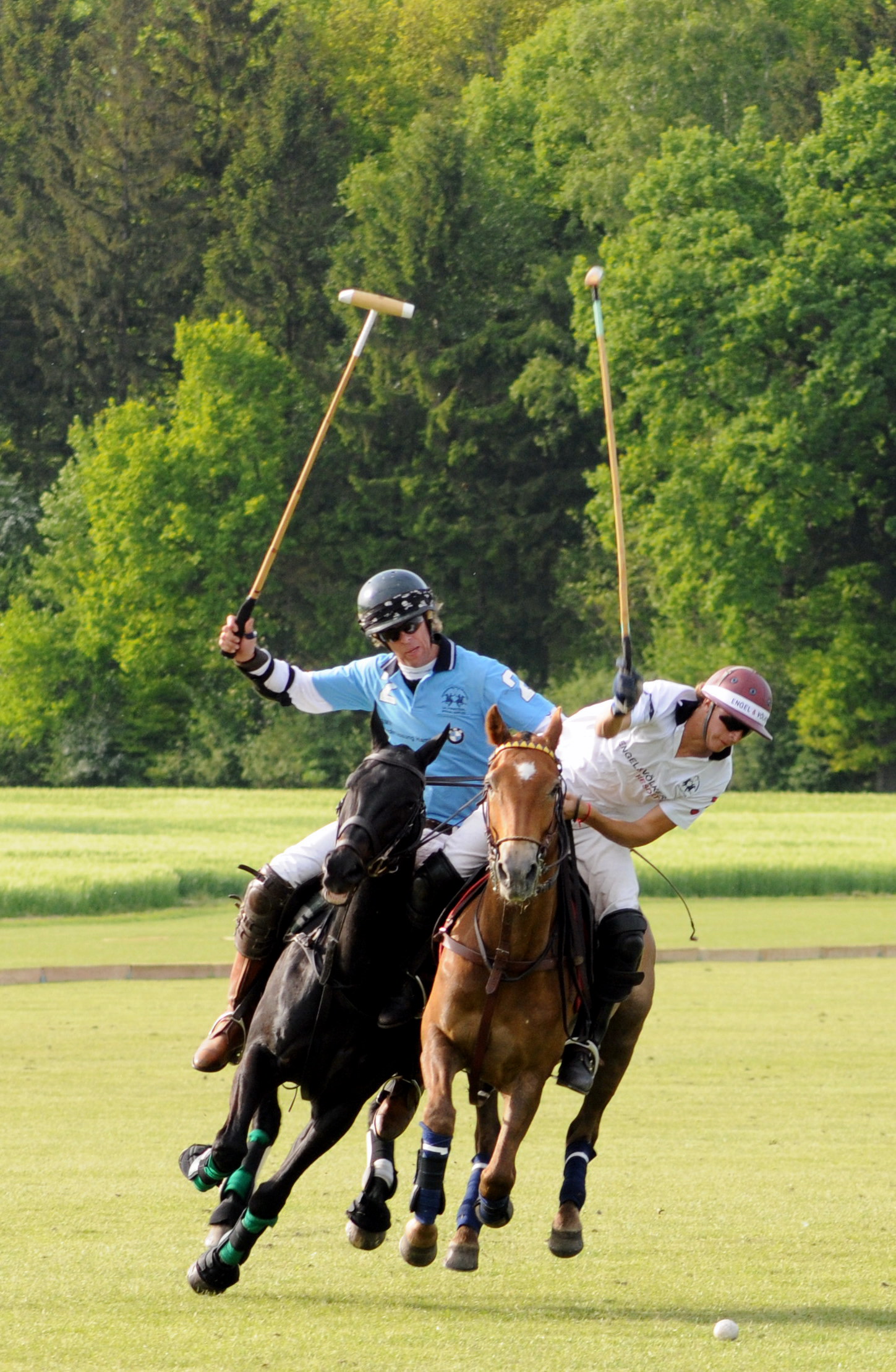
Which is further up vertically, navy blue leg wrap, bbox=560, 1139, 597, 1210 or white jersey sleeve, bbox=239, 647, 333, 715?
white jersey sleeve, bbox=239, 647, 333, 715

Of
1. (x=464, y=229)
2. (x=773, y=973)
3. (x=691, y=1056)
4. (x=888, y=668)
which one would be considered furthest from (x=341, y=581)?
(x=691, y=1056)

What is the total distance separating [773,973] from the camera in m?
16.7

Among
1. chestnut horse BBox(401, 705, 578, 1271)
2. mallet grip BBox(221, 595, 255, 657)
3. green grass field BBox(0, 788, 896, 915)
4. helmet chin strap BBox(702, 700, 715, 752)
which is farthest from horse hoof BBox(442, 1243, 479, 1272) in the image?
green grass field BBox(0, 788, 896, 915)

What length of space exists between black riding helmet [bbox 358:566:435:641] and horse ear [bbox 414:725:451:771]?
1.47 ft

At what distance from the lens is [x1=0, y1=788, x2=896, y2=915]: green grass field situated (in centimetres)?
2259

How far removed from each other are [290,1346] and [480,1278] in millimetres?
1161

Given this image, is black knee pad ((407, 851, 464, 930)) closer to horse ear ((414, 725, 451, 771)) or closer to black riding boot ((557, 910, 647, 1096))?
horse ear ((414, 725, 451, 771))

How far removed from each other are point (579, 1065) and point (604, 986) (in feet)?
1.06

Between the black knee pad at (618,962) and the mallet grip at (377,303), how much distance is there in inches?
89.6

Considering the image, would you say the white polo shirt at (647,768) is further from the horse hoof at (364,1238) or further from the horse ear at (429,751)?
the horse hoof at (364,1238)

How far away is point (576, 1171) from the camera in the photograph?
6.56m

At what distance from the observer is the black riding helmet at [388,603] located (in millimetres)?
6648

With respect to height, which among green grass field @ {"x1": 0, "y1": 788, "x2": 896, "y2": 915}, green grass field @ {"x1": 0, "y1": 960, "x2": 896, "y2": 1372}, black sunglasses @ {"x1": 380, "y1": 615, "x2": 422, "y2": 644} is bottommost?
green grass field @ {"x1": 0, "y1": 788, "x2": 896, "y2": 915}

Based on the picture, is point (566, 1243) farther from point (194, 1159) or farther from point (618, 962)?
point (194, 1159)
